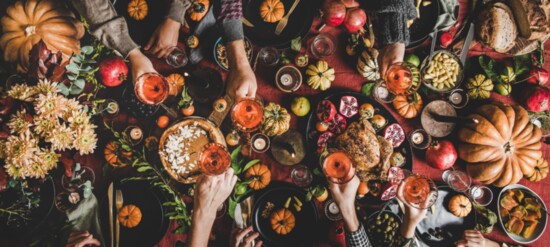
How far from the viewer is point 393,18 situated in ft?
5.18

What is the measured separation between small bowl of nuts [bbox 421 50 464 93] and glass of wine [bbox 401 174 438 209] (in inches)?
20.6

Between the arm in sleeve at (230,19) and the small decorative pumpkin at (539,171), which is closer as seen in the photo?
the arm in sleeve at (230,19)

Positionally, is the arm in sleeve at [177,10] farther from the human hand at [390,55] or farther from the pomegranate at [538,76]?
the pomegranate at [538,76]

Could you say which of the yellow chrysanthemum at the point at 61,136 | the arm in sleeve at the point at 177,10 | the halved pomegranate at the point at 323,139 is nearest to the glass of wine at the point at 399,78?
the halved pomegranate at the point at 323,139

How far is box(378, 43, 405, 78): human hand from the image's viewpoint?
161 centimetres

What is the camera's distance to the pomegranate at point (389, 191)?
1.62 meters

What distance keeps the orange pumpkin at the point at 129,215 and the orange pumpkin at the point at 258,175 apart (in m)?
0.57

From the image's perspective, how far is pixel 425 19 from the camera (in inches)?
68.7

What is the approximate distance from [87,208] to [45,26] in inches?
37.2

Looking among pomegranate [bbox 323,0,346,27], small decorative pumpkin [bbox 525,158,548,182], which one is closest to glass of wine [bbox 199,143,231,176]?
pomegranate [bbox 323,0,346,27]

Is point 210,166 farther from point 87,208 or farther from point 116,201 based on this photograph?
point 87,208

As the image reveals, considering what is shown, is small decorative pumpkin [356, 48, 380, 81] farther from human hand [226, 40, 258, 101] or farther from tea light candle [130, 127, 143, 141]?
tea light candle [130, 127, 143, 141]

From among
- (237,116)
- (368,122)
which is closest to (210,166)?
(237,116)

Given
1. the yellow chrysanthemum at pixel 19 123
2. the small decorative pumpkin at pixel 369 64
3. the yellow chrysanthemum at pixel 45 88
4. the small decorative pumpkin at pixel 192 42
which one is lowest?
the yellow chrysanthemum at pixel 19 123
